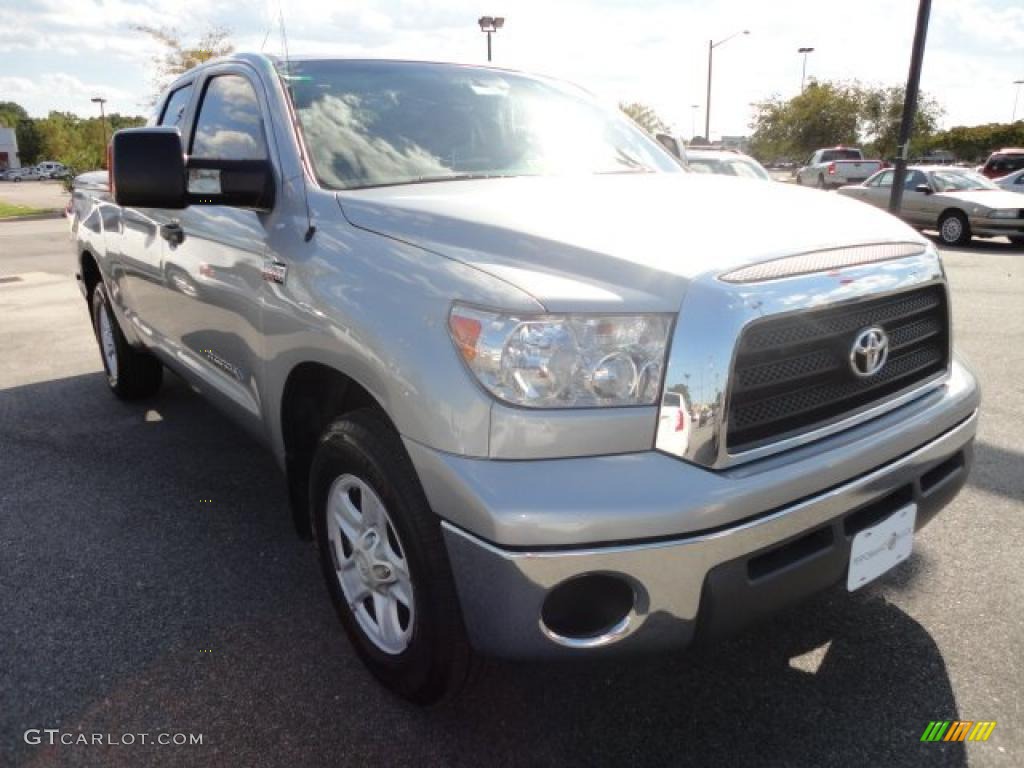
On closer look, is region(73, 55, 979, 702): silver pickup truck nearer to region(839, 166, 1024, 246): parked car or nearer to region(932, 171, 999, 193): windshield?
region(839, 166, 1024, 246): parked car

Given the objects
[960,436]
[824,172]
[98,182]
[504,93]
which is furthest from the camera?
[824,172]

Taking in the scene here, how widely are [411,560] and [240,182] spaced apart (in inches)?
53.8

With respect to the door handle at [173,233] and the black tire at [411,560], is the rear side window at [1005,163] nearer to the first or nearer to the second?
the door handle at [173,233]

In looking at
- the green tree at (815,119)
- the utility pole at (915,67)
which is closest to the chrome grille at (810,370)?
the utility pole at (915,67)

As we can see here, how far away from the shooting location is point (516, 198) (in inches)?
93.7

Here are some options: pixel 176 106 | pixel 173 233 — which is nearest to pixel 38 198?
pixel 176 106

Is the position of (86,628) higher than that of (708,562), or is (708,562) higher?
(708,562)

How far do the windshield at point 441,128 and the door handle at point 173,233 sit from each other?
84cm

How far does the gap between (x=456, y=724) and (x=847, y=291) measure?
1.53m

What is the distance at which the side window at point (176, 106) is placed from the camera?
395 centimetres

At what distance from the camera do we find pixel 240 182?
2.61m

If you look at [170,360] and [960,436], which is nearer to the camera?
[960,436]

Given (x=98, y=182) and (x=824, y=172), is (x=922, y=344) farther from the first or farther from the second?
(x=824, y=172)

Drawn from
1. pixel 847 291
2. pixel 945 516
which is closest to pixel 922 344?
pixel 847 291
